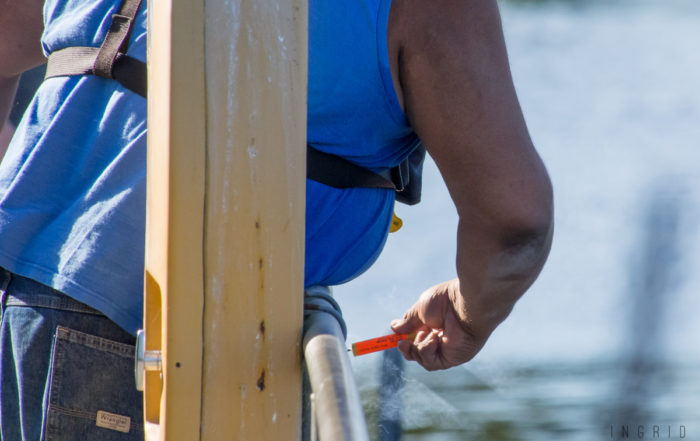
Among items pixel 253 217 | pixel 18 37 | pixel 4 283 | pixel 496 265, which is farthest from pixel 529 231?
pixel 18 37

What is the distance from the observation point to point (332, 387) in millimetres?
568

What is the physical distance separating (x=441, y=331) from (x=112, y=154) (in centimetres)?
Answer: 69

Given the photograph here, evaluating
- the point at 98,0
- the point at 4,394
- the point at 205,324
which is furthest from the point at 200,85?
the point at 4,394

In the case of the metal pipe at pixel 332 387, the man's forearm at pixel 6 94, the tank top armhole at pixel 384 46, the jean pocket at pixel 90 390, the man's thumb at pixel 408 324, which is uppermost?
the man's forearm at pixel 6 94

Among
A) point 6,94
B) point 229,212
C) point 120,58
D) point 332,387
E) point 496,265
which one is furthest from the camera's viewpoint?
point 6,94

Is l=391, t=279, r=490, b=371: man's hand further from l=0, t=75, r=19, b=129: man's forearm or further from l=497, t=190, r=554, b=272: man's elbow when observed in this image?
l=0, t=75, r=19, b=129: man's forearm

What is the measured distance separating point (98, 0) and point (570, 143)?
1.67m

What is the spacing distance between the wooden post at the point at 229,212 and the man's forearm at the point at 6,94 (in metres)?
0.75

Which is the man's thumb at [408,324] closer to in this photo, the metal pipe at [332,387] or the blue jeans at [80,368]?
the blue jeans at [80,368]

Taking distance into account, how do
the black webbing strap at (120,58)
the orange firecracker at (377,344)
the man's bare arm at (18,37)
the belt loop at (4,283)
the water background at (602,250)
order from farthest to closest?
the water background at (602,250)
the orange firecracker at (377,344)
the man's bare arm at (18,37)
the belt loop at (4,283)
the black webbing strap at (120,58)

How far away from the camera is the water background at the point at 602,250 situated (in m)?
2.38

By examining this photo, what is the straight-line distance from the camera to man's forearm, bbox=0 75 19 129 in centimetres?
134

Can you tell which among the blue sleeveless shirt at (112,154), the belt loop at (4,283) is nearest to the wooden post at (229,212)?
the blue sleeveless shirt at (112,154)

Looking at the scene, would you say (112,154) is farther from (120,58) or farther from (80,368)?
(80,368)
